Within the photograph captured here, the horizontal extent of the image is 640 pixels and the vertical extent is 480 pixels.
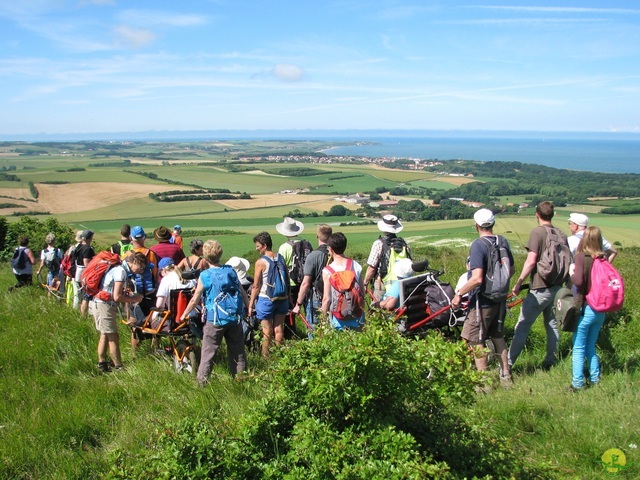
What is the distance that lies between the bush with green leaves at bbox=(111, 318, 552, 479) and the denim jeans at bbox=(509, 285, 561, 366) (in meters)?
2.92

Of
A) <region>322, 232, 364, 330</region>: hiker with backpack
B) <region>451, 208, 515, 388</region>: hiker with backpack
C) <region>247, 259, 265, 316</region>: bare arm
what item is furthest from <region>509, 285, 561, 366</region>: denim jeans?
<region>247, 259, 265, 316</region>: bare arm

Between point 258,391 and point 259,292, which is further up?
point 259,292

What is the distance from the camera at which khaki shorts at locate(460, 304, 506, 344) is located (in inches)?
196

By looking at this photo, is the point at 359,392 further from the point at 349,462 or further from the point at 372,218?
the point at 372,218

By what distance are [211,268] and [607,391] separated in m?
3.86

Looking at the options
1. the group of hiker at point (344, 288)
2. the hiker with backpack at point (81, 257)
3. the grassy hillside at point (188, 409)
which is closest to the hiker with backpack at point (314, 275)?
the group of hiker at point (344, 288)

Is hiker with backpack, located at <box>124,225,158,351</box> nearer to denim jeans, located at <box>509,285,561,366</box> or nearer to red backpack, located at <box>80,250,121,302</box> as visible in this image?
red backpack, located at <box>80,250,121,302</box>

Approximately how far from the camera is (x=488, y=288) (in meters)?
4.88

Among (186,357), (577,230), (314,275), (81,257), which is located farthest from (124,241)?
(577,230)

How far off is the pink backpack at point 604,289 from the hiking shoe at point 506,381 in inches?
41.0

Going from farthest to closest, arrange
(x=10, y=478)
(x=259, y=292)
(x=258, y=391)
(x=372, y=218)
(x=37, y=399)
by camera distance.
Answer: (x=372, y=218) < (x=259, y=292) < (x=37, y=399) < (x=258, y=391) < (x=10, y=478)

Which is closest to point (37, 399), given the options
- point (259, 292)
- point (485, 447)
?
point (259, 292)

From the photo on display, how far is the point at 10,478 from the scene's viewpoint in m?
3.49

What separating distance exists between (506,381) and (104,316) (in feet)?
14.4
